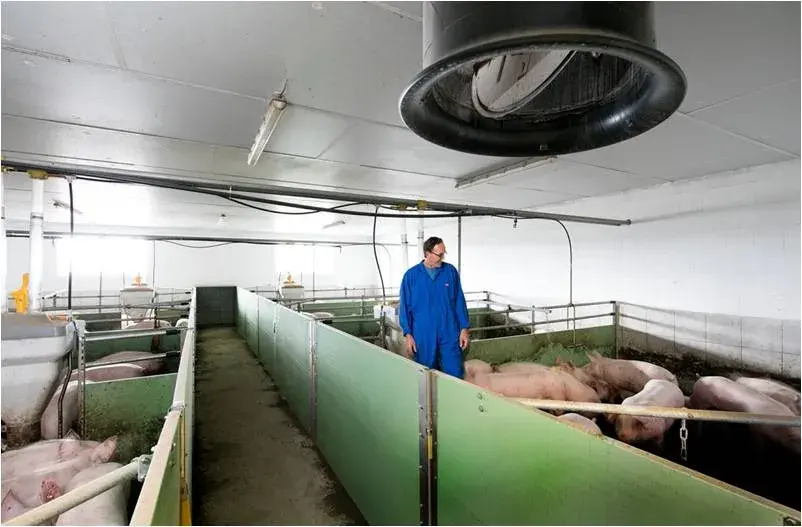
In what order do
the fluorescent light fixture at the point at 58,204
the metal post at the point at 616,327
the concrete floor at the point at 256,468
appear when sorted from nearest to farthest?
the concrete floor at the point at 256,468 → the metal post at the point at 616,327 → the fluorescent light fixture at the point at 58,204

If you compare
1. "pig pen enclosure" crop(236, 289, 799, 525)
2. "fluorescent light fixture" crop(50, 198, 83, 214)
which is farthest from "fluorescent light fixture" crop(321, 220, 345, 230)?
"pig pen enclosure" crop(236, 289, 799, 525)

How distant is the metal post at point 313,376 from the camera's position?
2656mm

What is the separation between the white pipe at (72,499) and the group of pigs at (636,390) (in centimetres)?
154

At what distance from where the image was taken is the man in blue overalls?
8.28 feet

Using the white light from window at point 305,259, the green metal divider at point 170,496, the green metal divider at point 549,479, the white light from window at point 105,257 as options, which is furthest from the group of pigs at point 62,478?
the white light from window at point 305,259

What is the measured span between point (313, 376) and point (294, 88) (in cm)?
188

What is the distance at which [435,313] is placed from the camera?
2525 mm

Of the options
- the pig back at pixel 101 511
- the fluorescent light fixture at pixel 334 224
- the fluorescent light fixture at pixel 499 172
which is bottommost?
the pig back at pixel 101 511

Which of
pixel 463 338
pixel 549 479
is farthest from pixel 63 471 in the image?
pixel 463 338

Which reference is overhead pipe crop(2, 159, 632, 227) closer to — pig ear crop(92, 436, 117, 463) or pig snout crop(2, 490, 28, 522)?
pig ear crop(92, 436, 117, 463)

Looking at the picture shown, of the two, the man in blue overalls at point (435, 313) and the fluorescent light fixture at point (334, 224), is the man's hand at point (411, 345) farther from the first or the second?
the fluorescent light fixture at point (334, 224)

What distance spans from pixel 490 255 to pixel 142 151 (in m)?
4.98

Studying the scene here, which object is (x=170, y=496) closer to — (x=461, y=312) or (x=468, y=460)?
(x=468, y=460)

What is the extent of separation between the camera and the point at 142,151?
287 cm
